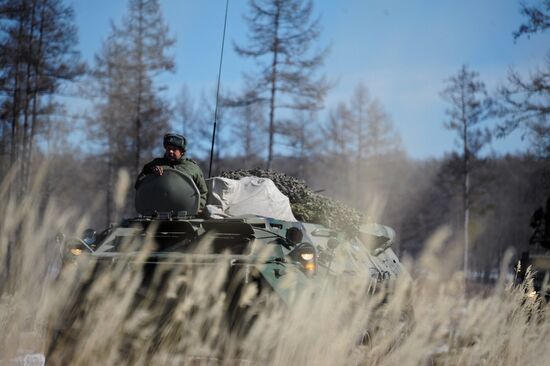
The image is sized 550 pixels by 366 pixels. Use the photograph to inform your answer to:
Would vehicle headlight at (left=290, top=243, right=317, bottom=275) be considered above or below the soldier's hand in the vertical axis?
below

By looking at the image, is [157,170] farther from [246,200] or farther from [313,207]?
[313,207]

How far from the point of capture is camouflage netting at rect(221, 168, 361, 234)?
8.08 m

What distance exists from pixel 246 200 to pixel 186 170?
31.5 inches

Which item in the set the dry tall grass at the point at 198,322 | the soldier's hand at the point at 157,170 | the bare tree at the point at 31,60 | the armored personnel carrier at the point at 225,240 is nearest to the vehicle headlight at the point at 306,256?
the armored personnel carrier at the point at 225,240

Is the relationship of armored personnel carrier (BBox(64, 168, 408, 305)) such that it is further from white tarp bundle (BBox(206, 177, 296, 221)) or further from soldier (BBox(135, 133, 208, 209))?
soldier (BBox(135, 133, 208, 209))

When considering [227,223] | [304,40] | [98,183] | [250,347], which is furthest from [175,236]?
[98,183]

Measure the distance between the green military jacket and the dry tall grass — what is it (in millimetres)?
1631

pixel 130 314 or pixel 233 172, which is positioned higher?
pixel 233 172

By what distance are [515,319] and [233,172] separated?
513 cm

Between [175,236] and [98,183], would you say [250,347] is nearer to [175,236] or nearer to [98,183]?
[175,236]

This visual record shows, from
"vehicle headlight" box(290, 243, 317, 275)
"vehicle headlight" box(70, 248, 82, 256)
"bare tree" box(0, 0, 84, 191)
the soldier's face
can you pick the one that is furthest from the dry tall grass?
"bare tree" box(0, 0, 84, 191)

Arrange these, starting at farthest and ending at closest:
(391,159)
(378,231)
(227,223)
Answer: (391,159) → (378,231) → (227,223)

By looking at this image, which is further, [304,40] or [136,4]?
[136,4]

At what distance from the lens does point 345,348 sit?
473 centimetres
